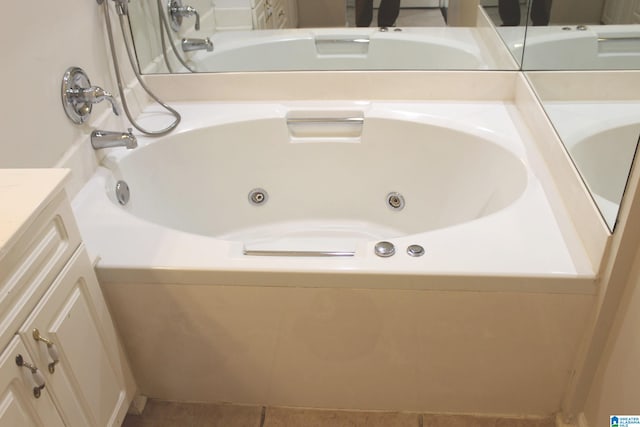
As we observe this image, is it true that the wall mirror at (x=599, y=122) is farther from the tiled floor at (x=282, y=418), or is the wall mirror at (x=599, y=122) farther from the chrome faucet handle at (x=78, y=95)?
the chrome faucet handle at (x=78, y=95)

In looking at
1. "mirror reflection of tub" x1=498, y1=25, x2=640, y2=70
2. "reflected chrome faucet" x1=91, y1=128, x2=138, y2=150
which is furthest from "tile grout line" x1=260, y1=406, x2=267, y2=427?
"mirror reflection of tub" x1=498, y1=25, x2=640, y2=70

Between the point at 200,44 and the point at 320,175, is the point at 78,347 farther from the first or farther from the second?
the point at 200,44

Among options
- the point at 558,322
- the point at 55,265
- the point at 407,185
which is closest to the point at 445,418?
the point at 558,322

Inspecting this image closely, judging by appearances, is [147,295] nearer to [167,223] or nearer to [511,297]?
[167,223]

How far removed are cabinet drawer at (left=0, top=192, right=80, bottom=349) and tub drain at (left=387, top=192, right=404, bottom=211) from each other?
115 centimetres

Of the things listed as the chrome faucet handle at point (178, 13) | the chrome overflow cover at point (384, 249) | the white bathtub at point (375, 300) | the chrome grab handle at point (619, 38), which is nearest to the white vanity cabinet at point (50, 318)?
the white bathtub at point (375, 300)

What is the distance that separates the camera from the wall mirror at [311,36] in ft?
6.12

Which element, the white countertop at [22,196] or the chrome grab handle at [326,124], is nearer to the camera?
the white countertop at [22,196]

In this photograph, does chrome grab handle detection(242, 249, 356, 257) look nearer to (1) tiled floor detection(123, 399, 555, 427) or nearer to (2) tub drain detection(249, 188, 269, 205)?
(1) tiled floor detection(123, 399, 555, 427)

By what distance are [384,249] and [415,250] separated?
0.22 ft

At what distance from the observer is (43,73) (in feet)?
4.39

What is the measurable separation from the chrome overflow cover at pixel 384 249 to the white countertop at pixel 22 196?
0.65m

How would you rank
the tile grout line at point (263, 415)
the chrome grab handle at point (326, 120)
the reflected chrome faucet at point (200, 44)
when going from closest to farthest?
1. the tile grout line at point (263, 415)
2. the chrome grab handle at point (326, 120)
3. the reflected chrome faucet at point (200, 44)

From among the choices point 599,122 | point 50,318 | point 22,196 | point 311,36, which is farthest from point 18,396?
point 311,36
